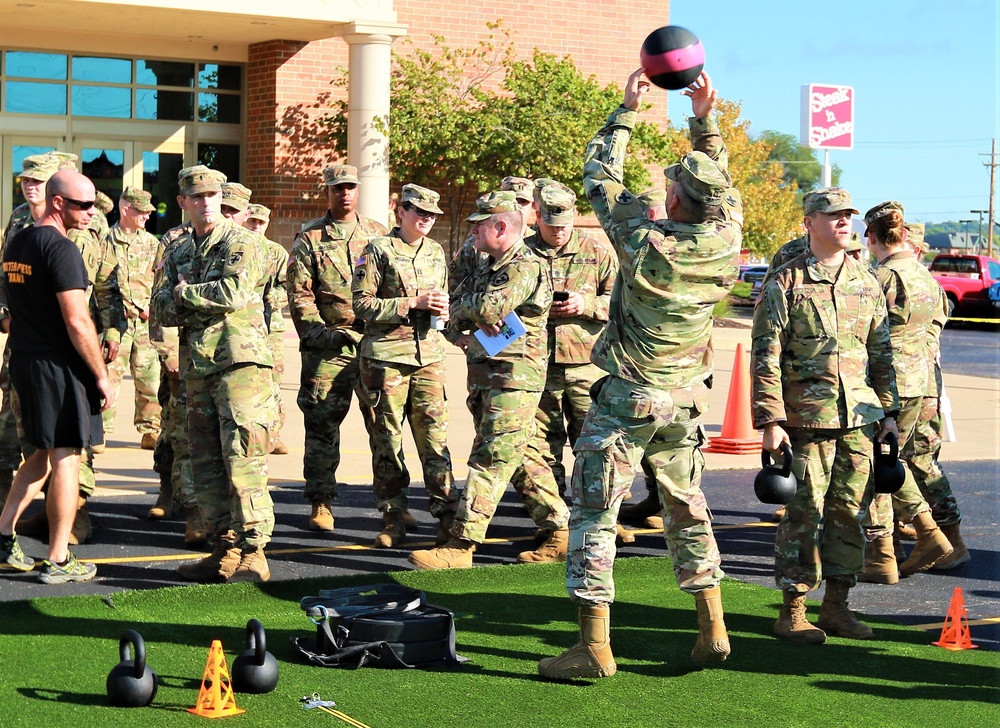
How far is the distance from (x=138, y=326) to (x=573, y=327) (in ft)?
16.4

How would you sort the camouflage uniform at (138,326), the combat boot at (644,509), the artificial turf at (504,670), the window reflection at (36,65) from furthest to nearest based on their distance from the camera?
the window reflection at (36,65)
the camouflage uniform at (138,326)
the combat boot at (644,509)
the artificial turf at (504,670)

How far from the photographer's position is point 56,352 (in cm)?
740

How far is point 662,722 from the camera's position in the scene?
5.37m

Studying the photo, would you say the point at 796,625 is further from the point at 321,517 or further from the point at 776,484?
the point at 321,517

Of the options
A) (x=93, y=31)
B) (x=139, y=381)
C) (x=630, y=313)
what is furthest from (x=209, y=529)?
(x=93, y=31)

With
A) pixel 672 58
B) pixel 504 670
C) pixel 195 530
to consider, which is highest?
pixel 672 58

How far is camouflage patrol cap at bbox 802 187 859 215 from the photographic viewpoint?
21.7ft

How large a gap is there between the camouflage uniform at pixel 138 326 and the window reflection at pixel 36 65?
14982 millimetres

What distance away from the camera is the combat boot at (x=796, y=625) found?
21.8ft

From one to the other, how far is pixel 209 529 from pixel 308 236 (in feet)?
7.59

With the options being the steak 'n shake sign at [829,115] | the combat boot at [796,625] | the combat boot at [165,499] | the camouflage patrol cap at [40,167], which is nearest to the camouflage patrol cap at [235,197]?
the camouflage patrol cap at [40,167]

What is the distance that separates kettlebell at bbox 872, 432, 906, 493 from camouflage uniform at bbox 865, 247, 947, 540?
1.32 metres

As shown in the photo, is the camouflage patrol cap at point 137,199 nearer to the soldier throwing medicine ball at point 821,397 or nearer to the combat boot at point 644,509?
the combat boot at point 644,509

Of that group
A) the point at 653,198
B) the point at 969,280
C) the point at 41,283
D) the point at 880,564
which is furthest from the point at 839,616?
the point at 969,280
